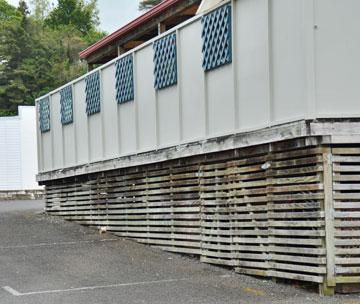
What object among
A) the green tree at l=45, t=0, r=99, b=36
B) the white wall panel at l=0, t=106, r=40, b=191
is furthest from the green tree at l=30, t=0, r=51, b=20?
the white wall panel at l=0, t=106, r=40, b=191

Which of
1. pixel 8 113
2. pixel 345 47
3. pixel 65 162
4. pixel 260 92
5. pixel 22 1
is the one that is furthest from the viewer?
pixel 22 1

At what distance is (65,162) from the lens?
62.2 feet

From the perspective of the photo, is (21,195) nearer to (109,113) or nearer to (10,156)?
(10,156)

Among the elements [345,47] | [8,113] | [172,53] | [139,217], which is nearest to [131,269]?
[139,217]

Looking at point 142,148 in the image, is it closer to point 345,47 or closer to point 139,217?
point 139,217

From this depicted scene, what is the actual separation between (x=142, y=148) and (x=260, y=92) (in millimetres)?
4555

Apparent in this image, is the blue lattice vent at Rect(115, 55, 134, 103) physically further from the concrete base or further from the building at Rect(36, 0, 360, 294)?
the concrete base

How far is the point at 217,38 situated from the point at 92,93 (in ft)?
20.2

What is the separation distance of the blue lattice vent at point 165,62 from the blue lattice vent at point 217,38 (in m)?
1.26

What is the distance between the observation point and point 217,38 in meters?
11.5

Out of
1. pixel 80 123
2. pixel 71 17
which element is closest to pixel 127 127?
pixel 80 123

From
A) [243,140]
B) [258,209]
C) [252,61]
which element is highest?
[252,61]

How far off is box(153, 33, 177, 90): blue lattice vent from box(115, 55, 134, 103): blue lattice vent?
47.9 inches

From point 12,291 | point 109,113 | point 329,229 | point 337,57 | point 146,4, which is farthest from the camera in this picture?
point 146,4
